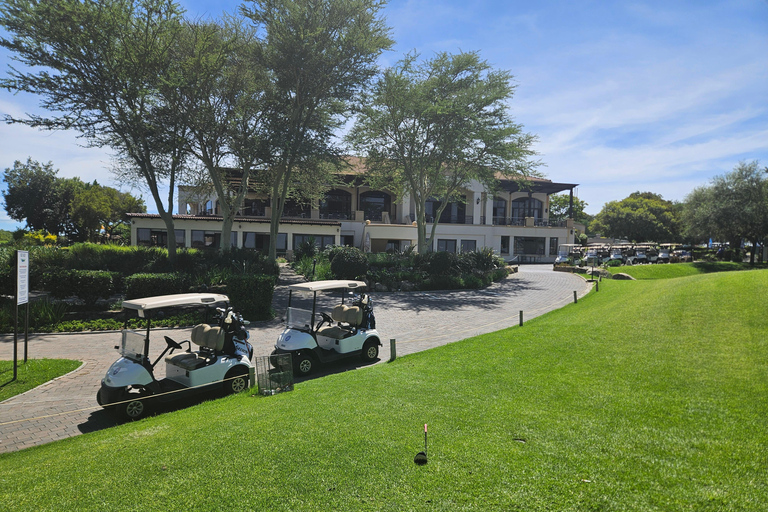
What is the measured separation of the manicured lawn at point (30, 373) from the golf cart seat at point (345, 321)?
5020 millimetres

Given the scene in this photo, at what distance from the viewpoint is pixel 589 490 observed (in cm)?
323

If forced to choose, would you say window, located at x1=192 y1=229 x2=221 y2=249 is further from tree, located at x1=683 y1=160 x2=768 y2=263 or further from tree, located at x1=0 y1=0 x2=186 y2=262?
tree, located at x1=683 y1=160 x2=768 y2=263

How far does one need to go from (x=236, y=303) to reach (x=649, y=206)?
68169 millimetres

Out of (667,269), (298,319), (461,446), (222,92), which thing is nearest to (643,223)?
(667,269)

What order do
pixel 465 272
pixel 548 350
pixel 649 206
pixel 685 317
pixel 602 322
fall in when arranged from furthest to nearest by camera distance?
pixel 649 206
pixel 465 272
pixel 602 322
pixel 685 317
pixel 548 350

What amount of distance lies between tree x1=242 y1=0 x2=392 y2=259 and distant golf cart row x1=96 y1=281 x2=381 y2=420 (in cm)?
1255

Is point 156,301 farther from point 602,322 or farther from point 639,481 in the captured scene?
point 602,322

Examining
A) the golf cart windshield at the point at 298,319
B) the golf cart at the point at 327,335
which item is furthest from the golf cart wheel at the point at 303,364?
the golf cart windshield at the point at 298,319

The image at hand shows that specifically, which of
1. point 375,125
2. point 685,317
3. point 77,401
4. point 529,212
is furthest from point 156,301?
point 529,212

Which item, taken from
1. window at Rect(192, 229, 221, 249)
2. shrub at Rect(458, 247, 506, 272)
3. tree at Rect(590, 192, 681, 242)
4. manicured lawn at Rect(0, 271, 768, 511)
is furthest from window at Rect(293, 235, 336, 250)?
tree at Rect(590, 192, 681, 242)

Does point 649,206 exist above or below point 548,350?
above

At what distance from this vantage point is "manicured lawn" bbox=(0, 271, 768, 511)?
128 inches

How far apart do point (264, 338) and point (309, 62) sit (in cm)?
1370

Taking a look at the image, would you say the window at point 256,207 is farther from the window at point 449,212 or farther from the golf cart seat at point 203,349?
the golf cart seat at point 203,349
